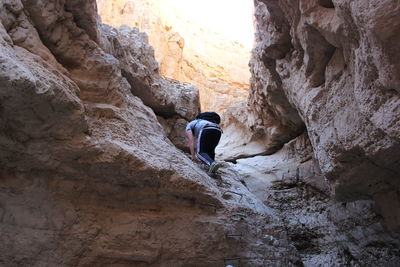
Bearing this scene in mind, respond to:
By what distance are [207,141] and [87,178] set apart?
2162mm

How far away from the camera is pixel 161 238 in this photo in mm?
3244

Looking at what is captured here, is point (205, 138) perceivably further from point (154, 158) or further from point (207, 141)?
point (154, 158)

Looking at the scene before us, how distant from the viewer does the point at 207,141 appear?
497 cm

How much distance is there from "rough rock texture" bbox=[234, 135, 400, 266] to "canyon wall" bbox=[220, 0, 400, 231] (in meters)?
0.41

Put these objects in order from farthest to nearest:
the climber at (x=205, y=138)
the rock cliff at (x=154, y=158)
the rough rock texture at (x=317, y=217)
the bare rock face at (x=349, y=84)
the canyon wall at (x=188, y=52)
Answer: the canyon wall at (x=188, y=52)
the climber at (x=205, y=138)
the rough rock texture at (x=317, y=217)
the rock cliff at (x=154, y=158)
the bare rock face at (x=349, y=84)

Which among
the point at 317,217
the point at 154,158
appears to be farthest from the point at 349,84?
the point at 317,217

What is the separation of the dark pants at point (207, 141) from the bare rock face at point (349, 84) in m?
1.26

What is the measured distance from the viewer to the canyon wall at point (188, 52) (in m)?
14.4

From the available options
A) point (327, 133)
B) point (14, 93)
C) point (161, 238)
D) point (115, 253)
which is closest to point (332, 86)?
point (327, 133)

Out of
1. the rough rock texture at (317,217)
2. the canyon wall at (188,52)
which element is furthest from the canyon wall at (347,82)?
the canyon wall at (188,52)

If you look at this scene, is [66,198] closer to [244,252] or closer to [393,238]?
[244,252]

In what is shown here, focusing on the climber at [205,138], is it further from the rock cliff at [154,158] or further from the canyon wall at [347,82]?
the canyon wall at [347,82]

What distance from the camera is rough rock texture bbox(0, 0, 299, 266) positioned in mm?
2752

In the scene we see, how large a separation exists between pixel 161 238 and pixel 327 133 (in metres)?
2.06
